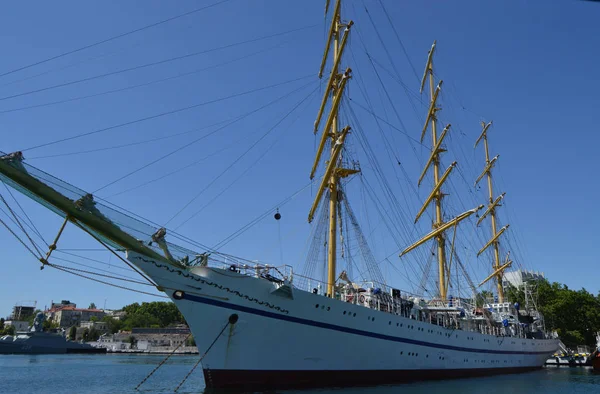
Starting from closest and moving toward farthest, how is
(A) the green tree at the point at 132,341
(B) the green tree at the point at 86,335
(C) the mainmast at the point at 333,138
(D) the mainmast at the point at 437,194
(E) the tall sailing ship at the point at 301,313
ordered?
1. (E) the tall sailing ship at the point at 301,313
2. (C) the mainmast at the point at 333,138
3. (D) the mainmast at the point at 437,194
4. (A) the green tree at the point at 132,341
5. (B) the green tree at the point at 86,335

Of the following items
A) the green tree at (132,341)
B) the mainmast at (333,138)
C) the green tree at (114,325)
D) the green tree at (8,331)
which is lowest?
the green tree at (132,341)

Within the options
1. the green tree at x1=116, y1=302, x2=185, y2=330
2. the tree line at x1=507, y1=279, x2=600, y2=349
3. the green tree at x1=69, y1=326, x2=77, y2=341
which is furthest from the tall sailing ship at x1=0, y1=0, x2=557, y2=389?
the green tree at x1=69, y1=326, x2=77, y2=341

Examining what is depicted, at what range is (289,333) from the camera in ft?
62.7

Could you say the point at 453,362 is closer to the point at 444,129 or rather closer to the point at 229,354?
the point at 229,354

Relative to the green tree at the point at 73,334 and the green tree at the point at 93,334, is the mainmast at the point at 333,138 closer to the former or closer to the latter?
the green tree at the point at 93,334

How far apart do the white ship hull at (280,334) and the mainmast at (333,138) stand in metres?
2.92

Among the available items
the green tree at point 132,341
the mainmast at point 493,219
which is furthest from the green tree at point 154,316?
the mainmast at point 493,219

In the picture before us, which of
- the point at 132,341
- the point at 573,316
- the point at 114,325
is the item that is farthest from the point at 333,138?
the point at 114,325

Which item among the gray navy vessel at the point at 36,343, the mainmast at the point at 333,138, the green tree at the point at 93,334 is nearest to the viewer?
the mainmast at the point at 333,138

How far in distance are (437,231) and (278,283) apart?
24421 millimetres

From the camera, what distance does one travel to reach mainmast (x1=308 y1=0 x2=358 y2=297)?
82.7 ft

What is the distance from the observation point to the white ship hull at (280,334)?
17.6 metres

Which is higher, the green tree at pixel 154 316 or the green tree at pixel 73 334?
the green tree at pixel 154 316

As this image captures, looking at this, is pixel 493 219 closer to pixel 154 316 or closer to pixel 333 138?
pixel 333 138
